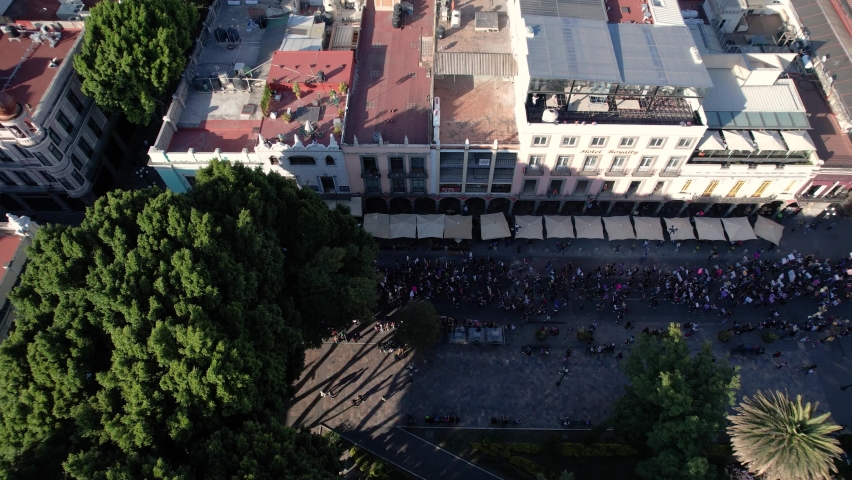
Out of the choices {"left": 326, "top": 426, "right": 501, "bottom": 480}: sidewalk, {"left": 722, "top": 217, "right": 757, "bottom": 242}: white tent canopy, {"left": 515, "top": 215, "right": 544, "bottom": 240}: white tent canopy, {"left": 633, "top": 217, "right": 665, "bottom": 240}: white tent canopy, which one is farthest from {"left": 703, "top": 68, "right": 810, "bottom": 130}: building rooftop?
{"left": 326, "top": 426, "right": 501, "bottom": 480}: sidewalk

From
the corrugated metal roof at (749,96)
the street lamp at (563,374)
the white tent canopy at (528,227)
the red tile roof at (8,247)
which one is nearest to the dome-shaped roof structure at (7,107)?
the red tile roof at (8,247)

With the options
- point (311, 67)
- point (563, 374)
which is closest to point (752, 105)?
point (563, 374)

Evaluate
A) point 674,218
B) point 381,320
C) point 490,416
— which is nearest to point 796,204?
point 674,218

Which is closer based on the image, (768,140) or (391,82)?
(768,140)

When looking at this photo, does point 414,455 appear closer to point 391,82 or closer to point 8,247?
point 8,247

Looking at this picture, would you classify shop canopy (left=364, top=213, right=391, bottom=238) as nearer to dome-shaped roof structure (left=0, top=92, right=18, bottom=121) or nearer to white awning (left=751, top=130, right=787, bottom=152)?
dome-shaped roof structure (left=0, top=92, right=18, bottom=121)

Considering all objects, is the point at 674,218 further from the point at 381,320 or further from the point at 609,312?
the point at 381,320
